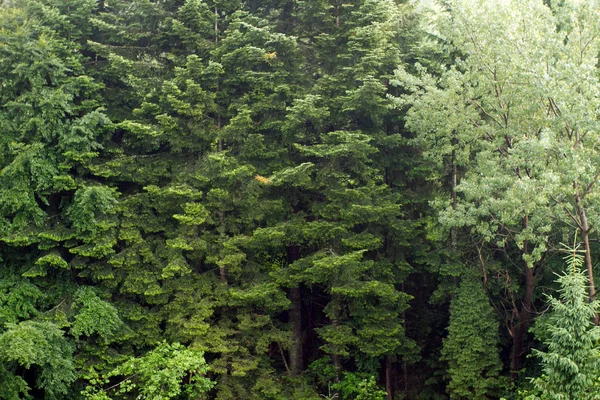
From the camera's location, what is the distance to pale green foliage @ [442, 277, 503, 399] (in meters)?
12.2

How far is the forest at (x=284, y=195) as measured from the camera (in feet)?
36.7

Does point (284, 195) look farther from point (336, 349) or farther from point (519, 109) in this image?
point (519, 109)

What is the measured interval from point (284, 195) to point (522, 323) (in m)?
6.40

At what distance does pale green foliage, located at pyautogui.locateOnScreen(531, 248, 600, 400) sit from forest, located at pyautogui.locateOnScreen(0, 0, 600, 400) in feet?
1.02

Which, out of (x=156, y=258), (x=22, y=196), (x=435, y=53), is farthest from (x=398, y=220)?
(x=22, y=196)

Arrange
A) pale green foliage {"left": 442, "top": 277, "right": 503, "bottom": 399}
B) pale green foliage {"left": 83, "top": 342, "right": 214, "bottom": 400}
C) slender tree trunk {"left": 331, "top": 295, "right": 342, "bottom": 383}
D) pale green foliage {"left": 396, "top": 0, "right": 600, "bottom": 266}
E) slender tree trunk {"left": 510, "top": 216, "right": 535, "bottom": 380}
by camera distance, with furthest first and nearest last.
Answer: slender tree trunk {"left": 331, "top": 295, "right": 342, "bottom": 383}, slender tree trunk {"left": 510, "top": 216, "right": 535, "bottom": 380}, pale green foliage {"left": 442, "top": 277, "right": 503, "bottom": 399}, pale green foliage {"left": 83, "top": 342, "right": 214, "bottom": 400}, pale green foliage {"left": 396, "top": 0, "right": 600, "bottom": 266}

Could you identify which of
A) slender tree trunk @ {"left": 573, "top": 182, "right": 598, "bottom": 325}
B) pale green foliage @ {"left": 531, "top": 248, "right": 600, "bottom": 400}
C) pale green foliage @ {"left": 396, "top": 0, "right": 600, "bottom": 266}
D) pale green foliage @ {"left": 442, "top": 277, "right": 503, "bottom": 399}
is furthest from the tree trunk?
pale green foliage @ {"left": 531, "top": 248, "right": 600, "bottom": 400}

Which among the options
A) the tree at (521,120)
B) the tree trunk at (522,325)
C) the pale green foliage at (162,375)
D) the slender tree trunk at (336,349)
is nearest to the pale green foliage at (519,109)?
the tree at (521,120)

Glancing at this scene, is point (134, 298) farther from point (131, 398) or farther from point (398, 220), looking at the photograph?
point (398, 220)

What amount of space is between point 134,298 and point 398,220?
662 centimetres

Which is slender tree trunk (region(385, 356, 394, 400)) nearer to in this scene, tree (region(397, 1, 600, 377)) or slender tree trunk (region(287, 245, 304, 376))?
slender tree trunk (region(287, 245, 304, 376))

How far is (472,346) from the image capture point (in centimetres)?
1232

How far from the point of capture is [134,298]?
42.2 feet

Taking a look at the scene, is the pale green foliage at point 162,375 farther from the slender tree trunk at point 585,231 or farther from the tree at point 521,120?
the slender tree trunk at point 585,231
